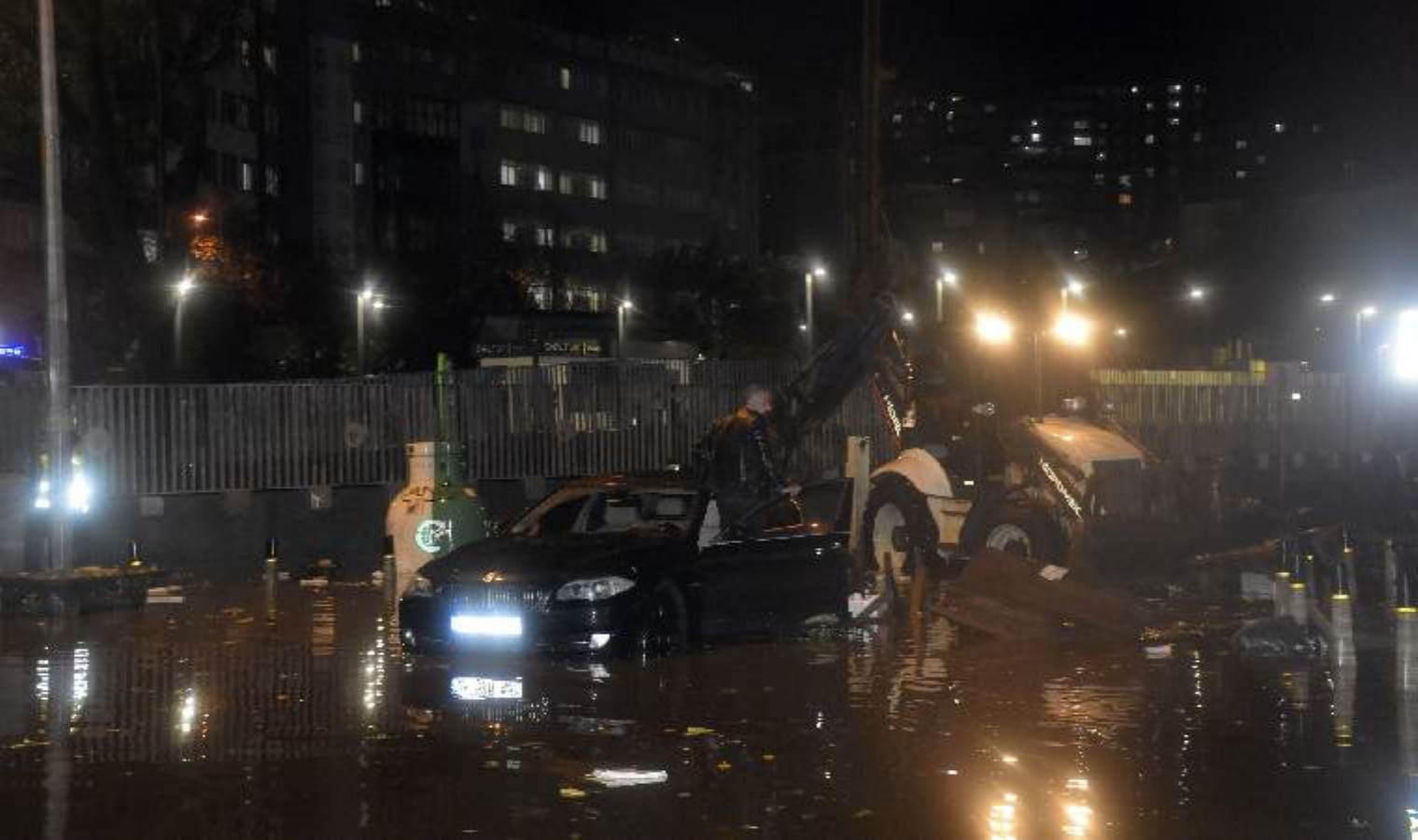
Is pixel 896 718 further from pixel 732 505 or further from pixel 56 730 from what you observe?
pixel 56 730

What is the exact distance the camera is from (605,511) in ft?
51.5

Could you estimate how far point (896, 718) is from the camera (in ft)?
39.1

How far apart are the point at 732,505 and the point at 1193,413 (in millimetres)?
23669

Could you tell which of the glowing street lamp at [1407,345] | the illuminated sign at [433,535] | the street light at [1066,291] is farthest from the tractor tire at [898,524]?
the glowing street lamp at [1407,345]

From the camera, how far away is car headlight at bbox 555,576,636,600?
548 inches

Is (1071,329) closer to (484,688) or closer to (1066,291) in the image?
(1066,291)

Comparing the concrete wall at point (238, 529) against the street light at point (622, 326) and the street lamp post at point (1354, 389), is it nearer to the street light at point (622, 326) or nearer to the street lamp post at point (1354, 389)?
the street light at point (622, 326)

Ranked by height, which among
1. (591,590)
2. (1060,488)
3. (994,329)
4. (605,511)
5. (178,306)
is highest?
(178,306)

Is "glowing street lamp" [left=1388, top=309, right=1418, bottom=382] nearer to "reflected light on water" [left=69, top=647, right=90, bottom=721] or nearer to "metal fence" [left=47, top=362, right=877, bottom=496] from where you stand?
"metal fence" [left=47, top=362, right=877, bottom=496]

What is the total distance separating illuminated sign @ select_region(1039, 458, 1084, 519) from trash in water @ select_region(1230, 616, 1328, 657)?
596 cm

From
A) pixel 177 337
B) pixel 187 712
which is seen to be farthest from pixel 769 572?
pixel 177 337

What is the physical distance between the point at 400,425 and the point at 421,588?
13.9 metres

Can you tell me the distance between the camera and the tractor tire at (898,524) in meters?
22.0

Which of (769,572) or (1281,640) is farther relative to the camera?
(769,572)
